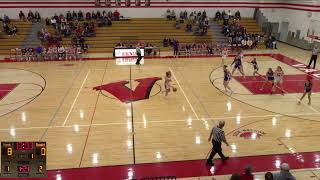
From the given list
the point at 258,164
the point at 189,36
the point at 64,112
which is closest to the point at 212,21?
the point at 189,36

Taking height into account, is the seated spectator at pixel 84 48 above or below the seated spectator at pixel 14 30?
below

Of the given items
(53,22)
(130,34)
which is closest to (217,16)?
(130,34)

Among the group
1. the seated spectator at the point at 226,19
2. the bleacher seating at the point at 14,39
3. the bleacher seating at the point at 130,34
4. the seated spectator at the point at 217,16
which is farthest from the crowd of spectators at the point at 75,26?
the seated spectator at the point at 226,19

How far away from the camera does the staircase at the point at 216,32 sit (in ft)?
104

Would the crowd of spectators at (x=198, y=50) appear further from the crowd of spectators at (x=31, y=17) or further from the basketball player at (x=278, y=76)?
the crowd of spectators at (x=31, y=17)

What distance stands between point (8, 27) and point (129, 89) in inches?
706

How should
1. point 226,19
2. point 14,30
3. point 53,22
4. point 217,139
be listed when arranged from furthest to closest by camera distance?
1. point 226,19
2. point 53,22
3. point 14,30
4. point 217,139

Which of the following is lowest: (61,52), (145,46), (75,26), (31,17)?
(61,52)

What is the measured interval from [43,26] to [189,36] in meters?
13.4

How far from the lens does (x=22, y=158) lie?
7215mm

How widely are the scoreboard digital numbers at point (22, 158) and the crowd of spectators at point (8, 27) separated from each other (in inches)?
1013

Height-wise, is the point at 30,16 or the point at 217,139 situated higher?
the point at 30,16

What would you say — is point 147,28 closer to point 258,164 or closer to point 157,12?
point 157,12

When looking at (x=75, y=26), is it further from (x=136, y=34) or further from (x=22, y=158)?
(x=22, y=158)
